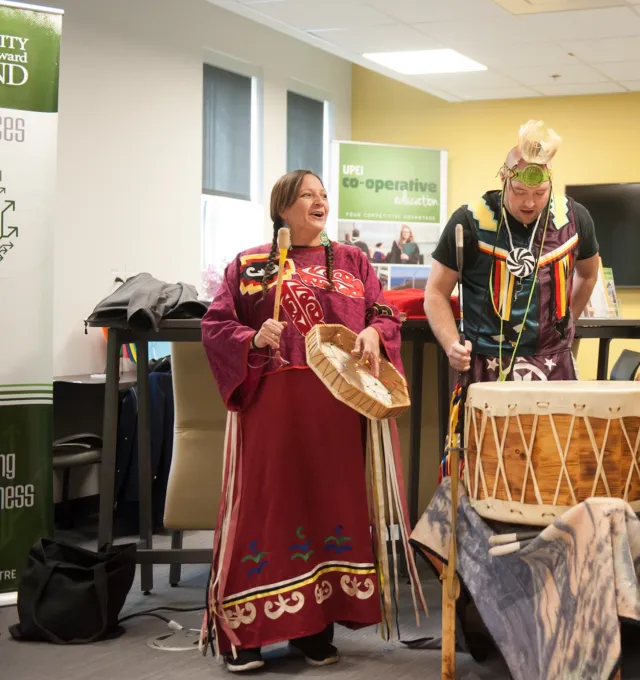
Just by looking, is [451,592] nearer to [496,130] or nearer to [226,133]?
[226,133]

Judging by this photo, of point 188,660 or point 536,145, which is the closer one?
point 536,145

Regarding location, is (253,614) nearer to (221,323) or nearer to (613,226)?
(221,323)

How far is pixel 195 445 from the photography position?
3926 millimetres

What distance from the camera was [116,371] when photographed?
384 centimetres

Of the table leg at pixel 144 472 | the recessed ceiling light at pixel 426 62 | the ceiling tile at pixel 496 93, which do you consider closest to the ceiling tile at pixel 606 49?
the recessed ceiling light at pixel 426 62

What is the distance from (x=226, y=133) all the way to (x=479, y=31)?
214cm

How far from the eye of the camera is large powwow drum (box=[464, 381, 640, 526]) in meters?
2.43

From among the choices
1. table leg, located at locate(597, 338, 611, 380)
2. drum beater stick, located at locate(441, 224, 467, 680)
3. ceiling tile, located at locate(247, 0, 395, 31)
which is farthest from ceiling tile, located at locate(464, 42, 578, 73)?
drum beater stick, located at locate(441, 224, 467, 680)

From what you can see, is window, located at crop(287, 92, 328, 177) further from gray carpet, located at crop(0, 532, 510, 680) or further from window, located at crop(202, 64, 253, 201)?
gray carpet, located at crop(0, 532, 510, 680)

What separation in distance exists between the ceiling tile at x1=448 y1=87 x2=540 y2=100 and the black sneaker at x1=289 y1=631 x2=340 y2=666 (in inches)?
289

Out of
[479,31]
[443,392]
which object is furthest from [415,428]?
[479,31]

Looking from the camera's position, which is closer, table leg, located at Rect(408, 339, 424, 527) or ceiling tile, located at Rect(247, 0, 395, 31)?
table leg, located at Rect(408, 339, 424, 527)

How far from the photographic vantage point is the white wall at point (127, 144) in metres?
6.66

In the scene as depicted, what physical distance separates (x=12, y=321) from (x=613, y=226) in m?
7.03
